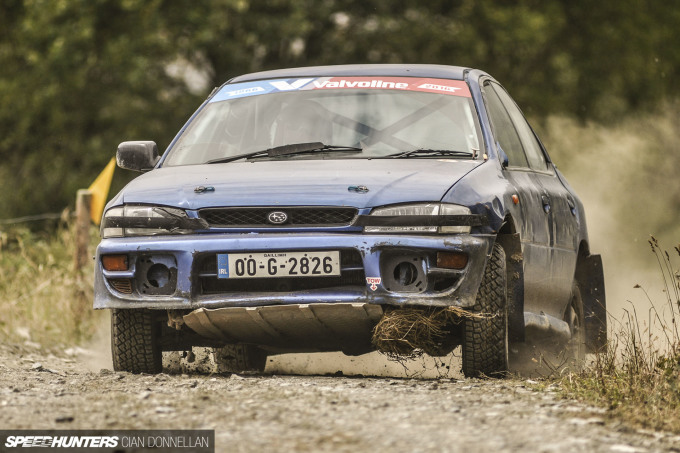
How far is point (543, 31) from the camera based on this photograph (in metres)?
26.9

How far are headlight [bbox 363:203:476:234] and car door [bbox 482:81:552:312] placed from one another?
77cm

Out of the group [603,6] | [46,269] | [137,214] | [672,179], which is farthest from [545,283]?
[603,6]

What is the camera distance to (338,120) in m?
7.21

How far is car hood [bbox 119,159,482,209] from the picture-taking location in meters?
6.17

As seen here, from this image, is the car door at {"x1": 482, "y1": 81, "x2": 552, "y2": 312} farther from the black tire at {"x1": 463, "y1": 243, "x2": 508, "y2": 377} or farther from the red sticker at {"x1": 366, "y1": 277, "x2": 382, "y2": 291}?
the red sticker at {"x1": 366, "y1": 277, "x2": 382, "y2": 291}

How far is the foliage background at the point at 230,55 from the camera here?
23.7 meters

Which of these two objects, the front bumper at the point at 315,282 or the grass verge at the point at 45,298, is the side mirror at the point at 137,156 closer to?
the front bumper at the point at 315,282

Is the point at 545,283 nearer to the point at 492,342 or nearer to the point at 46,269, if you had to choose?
the point at 492,342

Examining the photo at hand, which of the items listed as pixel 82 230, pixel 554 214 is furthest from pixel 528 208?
pixel 82 230

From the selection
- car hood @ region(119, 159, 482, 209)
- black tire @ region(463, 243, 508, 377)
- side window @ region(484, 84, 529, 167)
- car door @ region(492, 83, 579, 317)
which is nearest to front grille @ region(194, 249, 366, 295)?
car hood @ region(119, 159, 482, 209)

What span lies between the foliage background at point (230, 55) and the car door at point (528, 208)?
1649 cm

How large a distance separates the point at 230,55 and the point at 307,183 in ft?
64.9

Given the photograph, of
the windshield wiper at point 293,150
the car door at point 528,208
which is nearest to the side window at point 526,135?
the car door at point 528,208

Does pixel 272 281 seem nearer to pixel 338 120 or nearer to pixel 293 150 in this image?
pixel 293 150
